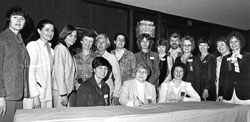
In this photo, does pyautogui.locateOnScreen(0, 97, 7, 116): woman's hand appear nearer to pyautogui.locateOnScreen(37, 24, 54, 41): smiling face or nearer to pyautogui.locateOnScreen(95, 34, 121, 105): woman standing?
pyautogui.locateOnScreen(37, 24, 54, 41): smiling face

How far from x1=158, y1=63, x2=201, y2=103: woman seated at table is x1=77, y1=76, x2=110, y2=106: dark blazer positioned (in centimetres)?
94

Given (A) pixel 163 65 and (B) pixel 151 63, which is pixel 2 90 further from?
(A) pixel 163 65

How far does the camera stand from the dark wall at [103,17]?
2.96m

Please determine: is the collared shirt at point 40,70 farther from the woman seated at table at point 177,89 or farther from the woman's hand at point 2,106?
the woman seated at table at point 177,89

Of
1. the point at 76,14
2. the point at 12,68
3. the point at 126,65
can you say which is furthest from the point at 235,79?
the point at 12,68

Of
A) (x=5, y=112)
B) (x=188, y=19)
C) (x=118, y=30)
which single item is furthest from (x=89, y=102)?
(x=188, y=19)

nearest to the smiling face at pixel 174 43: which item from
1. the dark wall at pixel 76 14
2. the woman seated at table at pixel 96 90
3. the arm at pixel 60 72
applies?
the dark wall at pixel 76 14

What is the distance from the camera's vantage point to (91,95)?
2.20 metres

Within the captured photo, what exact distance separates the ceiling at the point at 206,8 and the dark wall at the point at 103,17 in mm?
130

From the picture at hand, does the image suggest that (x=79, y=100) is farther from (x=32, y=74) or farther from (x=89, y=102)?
(x=32, y=74)

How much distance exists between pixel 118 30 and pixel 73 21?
31.6 inches

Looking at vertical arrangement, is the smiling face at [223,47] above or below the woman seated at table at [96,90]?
above

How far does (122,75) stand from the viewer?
317 cm

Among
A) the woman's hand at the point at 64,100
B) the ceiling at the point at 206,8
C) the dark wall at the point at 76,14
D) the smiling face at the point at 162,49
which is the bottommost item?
the woman's hand at the point at 64,100
